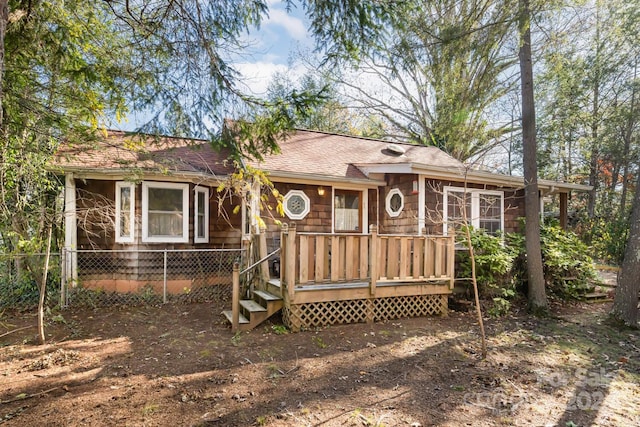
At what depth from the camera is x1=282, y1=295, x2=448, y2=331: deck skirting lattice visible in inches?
219

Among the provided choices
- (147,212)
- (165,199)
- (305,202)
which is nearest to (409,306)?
(305,202)

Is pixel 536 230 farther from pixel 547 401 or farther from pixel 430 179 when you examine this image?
pixel 547 401

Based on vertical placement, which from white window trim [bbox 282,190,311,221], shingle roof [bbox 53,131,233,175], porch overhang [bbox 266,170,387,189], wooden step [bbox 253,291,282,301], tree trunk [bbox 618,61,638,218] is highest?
tree trunk [bbox 618,61,638,218]

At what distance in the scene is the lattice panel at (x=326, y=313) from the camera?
550 cm

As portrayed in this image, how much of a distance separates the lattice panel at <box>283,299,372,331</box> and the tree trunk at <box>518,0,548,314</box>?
3.61 m

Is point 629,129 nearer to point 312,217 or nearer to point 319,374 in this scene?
point 312,217

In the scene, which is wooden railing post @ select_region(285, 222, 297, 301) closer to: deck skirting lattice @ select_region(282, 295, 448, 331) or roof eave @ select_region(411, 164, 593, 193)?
deck skirting lattice @ select_region(282, 295, 448, 331)

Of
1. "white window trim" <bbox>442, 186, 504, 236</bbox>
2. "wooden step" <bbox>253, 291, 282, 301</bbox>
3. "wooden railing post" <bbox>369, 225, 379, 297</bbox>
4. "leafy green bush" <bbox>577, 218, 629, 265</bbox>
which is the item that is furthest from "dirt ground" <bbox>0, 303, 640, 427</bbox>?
"leafy green bush" <bbox>577, 218, 629, 265</bbox>

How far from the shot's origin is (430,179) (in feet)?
26.2

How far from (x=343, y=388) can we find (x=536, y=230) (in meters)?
5.49

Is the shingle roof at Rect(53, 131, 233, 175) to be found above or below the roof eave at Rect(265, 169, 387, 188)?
above

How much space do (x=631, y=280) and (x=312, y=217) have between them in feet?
20.3

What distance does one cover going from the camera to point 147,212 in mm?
7953

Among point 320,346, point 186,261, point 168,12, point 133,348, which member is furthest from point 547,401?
point 186,261
